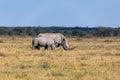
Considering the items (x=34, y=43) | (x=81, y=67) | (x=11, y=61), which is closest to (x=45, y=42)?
(x=34, y=43)

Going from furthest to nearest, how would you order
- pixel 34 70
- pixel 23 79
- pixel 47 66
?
pixel 47 66, pixel 34 70, pixel 23 79

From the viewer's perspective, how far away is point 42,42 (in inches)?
1321

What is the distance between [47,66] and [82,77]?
3.38 m

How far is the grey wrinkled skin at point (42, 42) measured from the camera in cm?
3347

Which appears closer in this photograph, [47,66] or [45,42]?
[47,66]

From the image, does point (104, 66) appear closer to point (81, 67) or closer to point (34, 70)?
point (81, 67)

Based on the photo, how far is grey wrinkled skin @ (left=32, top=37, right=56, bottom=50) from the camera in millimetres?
33469

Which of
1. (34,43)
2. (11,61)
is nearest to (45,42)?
(34,43)

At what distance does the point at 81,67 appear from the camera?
735 inches

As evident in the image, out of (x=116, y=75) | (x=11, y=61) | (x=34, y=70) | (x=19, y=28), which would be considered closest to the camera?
(x=116, y=75)

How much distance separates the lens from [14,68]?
59.4ft

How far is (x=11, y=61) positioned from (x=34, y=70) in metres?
3.81

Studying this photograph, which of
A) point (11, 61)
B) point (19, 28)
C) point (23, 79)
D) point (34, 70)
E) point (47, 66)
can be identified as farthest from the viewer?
point (19, 28)

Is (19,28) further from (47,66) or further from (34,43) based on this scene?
→ (47,66)
